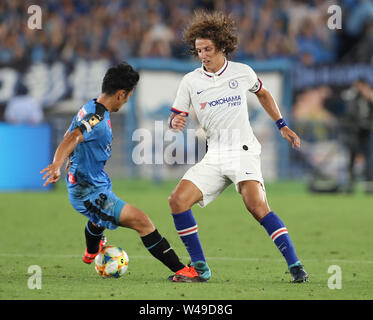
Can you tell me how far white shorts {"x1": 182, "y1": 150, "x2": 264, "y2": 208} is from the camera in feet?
22.6

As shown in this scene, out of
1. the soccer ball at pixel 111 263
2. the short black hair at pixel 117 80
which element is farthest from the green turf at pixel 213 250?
the short black hair at pixel 117 80

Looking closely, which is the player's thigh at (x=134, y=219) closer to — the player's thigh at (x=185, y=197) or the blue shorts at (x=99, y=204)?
the blue shorts at (x=99, y=204)

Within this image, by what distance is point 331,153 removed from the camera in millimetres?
18391

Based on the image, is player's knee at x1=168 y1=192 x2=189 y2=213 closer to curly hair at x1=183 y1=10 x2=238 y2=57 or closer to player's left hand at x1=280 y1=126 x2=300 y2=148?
player's left hand at x1=280 y1=126 x2=300 y2=148

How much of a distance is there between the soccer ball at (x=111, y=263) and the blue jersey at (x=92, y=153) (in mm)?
589

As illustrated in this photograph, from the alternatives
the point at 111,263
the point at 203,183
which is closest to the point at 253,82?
the point at 203,183

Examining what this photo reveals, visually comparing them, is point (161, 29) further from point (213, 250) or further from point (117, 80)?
point (117, 80)

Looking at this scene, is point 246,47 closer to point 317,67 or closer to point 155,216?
point 317,67

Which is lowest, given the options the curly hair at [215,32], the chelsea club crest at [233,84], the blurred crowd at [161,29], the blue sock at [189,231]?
the blue sock at [189,231]

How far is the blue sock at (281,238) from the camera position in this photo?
265 inches

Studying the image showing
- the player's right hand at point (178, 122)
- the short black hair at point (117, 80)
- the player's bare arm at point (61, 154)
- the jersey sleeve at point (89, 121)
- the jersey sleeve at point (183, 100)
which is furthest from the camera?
the jersey sleeve at point (183, 100)

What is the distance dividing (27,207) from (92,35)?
28.7 ft

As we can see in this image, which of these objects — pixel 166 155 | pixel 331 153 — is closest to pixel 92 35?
pixel 166 155

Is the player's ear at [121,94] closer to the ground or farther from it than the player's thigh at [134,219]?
farther from it
